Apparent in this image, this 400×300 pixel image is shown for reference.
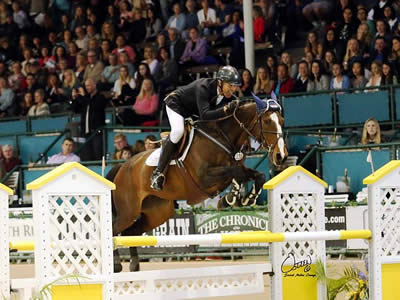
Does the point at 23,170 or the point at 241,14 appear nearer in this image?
the point at 23,170

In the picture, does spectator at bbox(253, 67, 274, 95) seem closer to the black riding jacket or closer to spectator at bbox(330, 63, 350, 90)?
spectator at bbox(330, 63, 350, 90)

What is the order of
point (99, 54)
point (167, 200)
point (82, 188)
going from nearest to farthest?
1. point (82, 188)
2. point (167, 200)
3. point (99, 54)

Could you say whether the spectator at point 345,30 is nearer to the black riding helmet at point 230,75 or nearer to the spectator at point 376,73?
the spectator at point 376,73

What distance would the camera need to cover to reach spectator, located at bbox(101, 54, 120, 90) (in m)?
22.1

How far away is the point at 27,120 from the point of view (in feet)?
70.3

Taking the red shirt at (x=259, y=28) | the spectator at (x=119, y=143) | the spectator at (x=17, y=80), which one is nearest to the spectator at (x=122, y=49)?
the spectator at (x=17, y=80)

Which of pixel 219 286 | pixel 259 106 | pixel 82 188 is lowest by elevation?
pixel 219 286

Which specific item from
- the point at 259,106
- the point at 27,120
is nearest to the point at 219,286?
the point at 259,106

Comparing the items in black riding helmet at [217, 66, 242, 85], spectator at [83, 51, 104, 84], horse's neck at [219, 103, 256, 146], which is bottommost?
horse's neck at [219, 103, 256, 146]

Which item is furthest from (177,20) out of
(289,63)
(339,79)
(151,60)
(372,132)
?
(372,132)

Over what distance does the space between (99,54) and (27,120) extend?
2.40 m

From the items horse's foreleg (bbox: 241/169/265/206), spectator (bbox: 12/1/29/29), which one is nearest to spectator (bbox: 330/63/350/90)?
horse's foreleg (bbox: 241/169/265/206)

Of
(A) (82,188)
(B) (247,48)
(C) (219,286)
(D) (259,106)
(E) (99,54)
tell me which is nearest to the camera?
(A) (82,188)

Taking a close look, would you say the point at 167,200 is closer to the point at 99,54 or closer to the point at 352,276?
the point at 352,276
